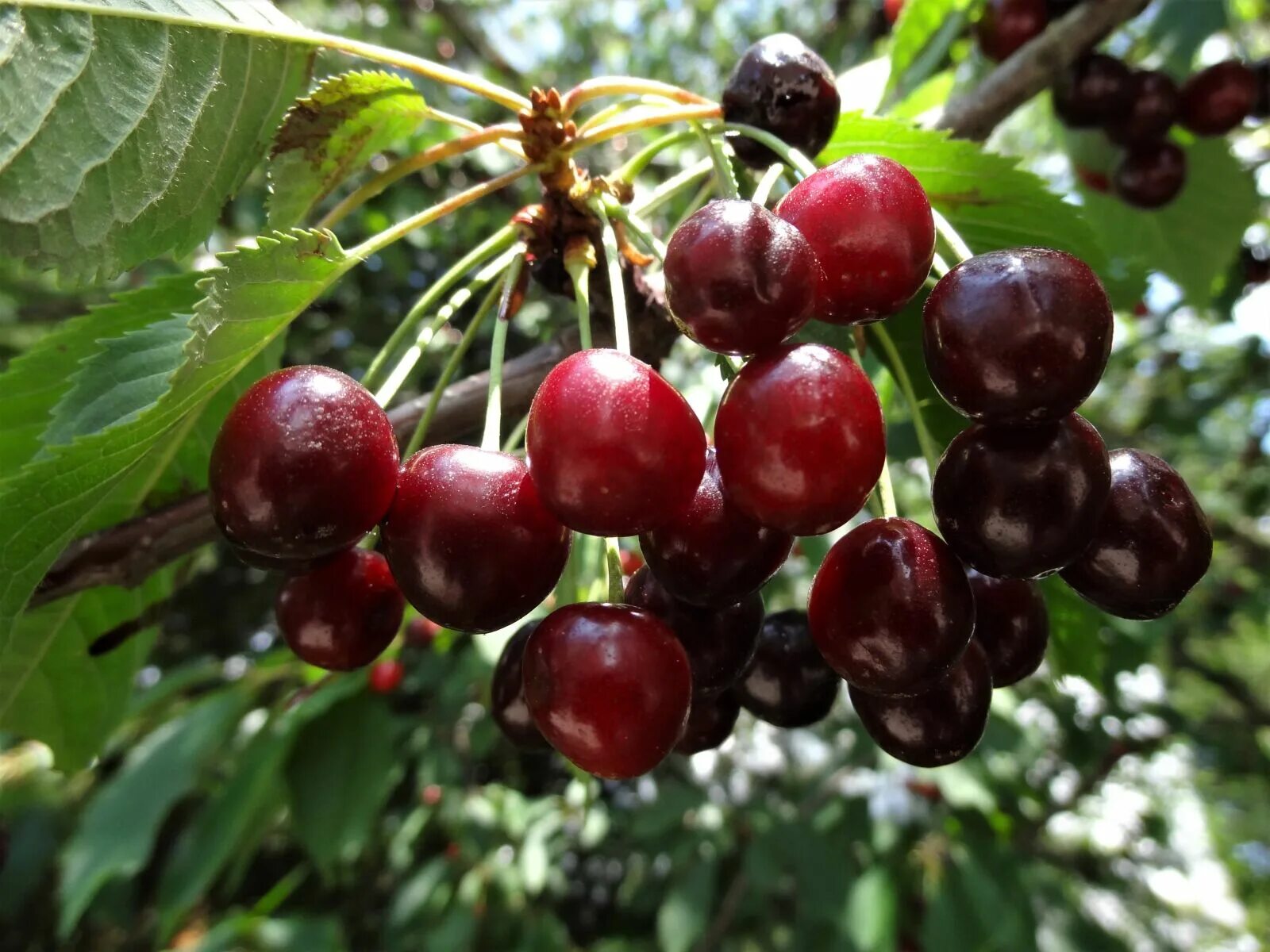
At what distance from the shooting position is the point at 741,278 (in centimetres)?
67

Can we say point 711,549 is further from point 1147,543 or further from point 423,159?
point 423,159

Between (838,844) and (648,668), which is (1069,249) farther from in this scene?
(838,844)

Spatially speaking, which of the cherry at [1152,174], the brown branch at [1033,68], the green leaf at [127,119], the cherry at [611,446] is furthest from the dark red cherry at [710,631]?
the cherry at [1152,174]

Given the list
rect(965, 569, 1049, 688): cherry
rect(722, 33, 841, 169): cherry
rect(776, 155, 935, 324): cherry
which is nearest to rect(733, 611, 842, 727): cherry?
rect(965, 569, 1049, 688): cherry

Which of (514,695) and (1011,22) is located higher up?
(1011,22)

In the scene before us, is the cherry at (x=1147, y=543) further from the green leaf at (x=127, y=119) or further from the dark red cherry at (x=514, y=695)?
the green leaf at (x=127, y=119)

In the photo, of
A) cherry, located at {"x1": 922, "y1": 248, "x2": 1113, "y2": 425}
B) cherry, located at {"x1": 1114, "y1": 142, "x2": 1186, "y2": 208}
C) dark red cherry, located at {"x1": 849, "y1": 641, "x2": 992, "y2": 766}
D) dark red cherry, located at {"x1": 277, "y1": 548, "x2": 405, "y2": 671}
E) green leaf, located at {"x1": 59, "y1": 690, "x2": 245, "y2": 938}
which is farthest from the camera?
green leaf, located at {"x1": 59, "y1": 690, "x2": 245, "y2": 938}

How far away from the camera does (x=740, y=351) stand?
27.8 inches

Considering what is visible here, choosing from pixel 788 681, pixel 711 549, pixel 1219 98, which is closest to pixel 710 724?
pixel 788 681

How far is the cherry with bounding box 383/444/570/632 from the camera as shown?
0.71m

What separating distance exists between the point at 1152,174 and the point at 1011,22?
521 mm

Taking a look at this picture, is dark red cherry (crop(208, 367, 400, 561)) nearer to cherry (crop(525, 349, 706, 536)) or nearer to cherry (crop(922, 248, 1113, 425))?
cherry (crop(525, 349, 706, 536))

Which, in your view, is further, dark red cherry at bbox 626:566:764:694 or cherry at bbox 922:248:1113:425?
dark red cherry at bbox 626:566:764:694

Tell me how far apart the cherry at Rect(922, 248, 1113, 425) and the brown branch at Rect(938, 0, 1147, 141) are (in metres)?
0.97
